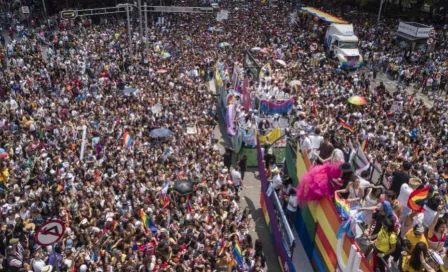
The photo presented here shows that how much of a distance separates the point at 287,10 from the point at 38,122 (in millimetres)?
35229

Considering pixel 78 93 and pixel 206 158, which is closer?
pixel 206 158

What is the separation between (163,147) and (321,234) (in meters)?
8.76

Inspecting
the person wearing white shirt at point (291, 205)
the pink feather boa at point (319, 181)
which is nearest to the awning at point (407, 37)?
the person wearing white shirt at point (291, 205)

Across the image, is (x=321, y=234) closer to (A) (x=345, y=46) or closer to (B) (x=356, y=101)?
(B) (x=356, y=101)

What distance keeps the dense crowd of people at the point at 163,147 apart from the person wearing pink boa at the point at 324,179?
144mm

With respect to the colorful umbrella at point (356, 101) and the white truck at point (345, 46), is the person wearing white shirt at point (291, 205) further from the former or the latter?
the white truck at point (345, 46)

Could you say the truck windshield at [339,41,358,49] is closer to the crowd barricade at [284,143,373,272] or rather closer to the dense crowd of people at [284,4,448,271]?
the dense crowd of people at [284,4,448,271]

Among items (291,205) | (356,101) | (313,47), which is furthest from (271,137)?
(313,47)

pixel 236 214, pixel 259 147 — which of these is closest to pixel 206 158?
pixel 259 147

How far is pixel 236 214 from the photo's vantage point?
1245 centimetres

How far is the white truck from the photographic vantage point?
30.0 m

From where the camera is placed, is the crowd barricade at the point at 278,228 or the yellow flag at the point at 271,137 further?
the yellow flag at the point at 271,137

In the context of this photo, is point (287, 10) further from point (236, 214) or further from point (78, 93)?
point (236, 214)

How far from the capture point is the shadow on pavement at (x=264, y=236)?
40.9ft
